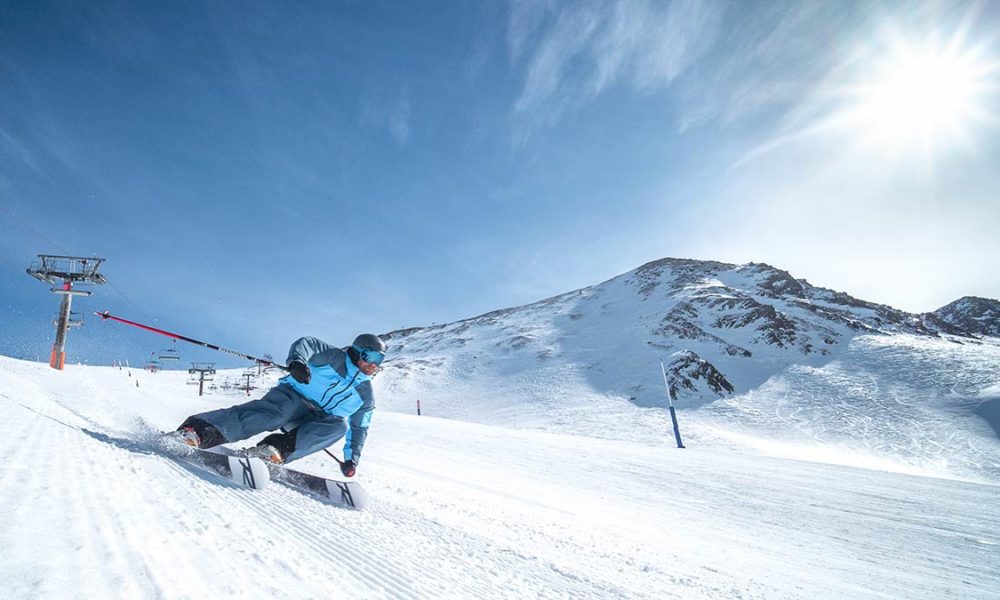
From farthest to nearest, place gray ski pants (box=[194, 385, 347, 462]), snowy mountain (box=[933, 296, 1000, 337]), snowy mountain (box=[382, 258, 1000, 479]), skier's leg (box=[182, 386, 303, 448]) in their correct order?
snowy mountain (box=[933, 296, 1000, 337]) → snowy mountain (box=[382, 258, 1000, 479]) → gray ski pants (box=[194, 385, 347, 462]) → skier's leg (box=[182, 386, 303, 448])

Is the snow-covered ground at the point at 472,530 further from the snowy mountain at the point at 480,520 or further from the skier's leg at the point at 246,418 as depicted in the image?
the skier's leg at the point at 246,418

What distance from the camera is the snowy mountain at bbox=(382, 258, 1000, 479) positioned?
889 inches

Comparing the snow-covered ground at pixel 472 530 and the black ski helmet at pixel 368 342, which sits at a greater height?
the black ski helmet at pixel 368 342

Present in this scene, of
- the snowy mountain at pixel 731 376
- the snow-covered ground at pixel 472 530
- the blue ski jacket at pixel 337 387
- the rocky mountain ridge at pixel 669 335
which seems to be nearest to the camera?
the snow-covered ground at pixel 472 530

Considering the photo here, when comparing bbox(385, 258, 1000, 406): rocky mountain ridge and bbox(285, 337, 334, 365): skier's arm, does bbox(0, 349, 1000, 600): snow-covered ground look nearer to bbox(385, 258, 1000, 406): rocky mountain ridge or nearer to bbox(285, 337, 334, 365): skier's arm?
bbox(285, 337, 334, 365): skier's arm

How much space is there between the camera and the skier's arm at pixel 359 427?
409cm

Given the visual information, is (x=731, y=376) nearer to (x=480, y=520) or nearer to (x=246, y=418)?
(x=480, y=520)

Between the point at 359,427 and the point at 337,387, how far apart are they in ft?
1.63

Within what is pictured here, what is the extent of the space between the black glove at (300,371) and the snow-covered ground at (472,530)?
0.82 meters

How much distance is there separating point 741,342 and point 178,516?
50.8m

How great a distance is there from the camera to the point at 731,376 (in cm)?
3591

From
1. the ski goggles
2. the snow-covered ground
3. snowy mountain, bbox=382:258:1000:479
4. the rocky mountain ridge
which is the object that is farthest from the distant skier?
the rocky mountain ridge

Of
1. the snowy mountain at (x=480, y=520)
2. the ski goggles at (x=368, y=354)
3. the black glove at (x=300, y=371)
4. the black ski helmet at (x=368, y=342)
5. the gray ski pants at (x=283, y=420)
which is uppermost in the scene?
the black ski helmet at (x=368, y=342)

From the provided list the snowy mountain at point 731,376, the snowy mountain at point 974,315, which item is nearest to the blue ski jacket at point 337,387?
the snowy mountain at point 731,376
